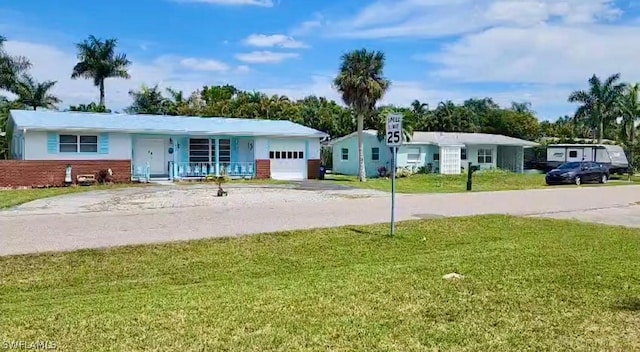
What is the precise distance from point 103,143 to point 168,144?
361 centimetres

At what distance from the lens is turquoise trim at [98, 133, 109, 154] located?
26.3 m

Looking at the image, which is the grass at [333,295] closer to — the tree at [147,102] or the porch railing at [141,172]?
the porch railing at [141,172]

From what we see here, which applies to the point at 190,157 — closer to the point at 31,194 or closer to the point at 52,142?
the point at 52,142

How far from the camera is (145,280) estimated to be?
24.3ft

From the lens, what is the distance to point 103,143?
26.4m

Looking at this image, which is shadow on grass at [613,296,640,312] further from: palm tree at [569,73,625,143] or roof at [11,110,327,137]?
palm tree at [569,73,625,143]

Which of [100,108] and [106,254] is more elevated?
[100,108]

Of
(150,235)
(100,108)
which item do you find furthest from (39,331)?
(100,108)

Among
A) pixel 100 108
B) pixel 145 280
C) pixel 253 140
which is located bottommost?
pixel 145 280

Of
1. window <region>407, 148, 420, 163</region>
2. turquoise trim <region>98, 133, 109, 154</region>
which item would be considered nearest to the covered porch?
turquoise trim <region>98, 133, 109, 154</region>

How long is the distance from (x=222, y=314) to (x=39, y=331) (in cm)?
160

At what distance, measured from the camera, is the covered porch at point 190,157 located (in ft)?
92.9

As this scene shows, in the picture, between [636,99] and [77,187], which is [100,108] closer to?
[77,187]

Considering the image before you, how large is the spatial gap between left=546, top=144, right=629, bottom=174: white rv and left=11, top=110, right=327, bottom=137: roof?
2148 cm
